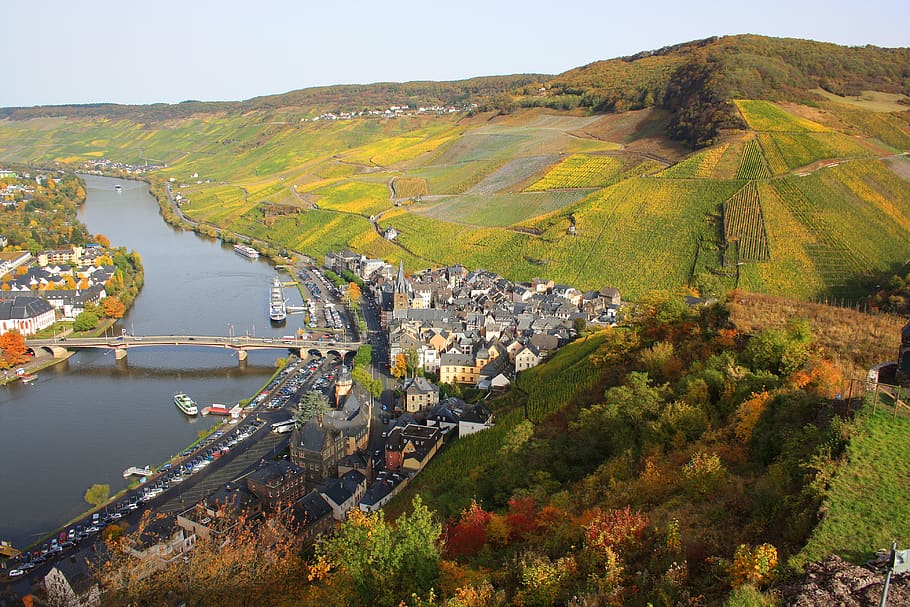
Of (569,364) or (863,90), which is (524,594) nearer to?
(569,364)

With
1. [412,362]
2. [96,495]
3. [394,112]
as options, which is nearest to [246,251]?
[412,362]

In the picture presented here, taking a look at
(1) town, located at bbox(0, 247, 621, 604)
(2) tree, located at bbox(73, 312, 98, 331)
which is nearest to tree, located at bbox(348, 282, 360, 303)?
(1) town, located at bbox(0, 247, 621, 604)

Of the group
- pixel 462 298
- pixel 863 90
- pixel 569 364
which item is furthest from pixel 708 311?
pixel 863 90

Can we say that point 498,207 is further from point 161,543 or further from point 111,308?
point 161,543

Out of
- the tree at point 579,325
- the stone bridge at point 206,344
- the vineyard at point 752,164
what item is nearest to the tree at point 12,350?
the stone bridge at point 206,344

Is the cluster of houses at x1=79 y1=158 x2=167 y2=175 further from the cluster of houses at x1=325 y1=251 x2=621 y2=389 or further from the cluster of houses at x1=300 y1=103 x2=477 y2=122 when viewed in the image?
the cluster of houses at x1=325 y1=251 x2=621 y2=389

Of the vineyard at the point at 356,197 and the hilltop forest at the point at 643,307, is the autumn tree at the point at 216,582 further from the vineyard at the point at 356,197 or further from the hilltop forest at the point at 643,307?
the vineyard at the point at 356,197
